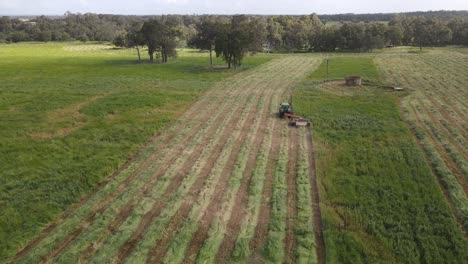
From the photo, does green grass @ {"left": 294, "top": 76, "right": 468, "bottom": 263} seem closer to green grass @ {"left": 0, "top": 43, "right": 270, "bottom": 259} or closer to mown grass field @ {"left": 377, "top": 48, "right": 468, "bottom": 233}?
mown grass field @ {"left": 377, "top": 48, "right": 468, "bottom": 233}

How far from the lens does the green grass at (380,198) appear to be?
42.9ft

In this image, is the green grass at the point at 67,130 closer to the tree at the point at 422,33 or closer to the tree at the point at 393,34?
the tree at the point at 393,34

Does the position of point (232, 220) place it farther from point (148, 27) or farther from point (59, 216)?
point (148, 27)

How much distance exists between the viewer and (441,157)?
21547mm

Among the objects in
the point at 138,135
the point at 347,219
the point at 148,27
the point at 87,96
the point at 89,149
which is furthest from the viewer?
the point at 148,27

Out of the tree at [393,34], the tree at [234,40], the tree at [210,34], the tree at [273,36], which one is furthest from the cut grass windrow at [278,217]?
the tree at [393,34]

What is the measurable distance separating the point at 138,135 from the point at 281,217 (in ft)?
49.2

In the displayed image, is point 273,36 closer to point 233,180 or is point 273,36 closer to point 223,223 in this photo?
point 233,180

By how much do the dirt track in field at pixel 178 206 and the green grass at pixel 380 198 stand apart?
1151mm

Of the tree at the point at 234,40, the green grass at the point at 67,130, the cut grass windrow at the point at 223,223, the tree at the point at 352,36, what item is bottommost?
the cut grass windrow at the point at 223,223

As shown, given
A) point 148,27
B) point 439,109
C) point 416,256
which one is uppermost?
point 148,27

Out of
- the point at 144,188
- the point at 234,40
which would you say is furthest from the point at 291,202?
the point at 234,40

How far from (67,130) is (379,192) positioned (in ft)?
77.1

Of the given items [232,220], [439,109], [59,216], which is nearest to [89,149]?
[59,216]
